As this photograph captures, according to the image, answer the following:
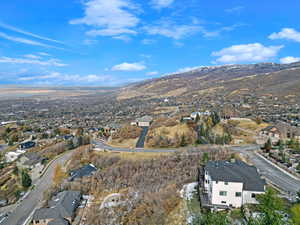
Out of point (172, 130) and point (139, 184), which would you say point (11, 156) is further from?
point (172, 130)

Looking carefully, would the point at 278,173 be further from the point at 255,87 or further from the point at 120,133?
the point at 255,87

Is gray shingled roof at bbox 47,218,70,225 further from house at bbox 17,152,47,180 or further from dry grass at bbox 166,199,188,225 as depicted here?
house at bbox 17,152,47,180

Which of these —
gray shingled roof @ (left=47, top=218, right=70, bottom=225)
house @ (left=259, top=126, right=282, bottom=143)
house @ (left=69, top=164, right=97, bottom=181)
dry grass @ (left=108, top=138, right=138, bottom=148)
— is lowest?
gray shingled roof @ (left=47, top=218, right=70, bottom=225)

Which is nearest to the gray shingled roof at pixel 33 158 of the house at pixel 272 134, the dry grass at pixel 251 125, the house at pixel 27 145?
the house at pixel 27 145

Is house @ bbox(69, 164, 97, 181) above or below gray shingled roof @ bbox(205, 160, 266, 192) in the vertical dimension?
below

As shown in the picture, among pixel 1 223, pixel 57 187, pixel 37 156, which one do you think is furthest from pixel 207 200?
pixel 37 156

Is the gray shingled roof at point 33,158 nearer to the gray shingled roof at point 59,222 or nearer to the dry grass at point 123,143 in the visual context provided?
the dry grass at point 123,143

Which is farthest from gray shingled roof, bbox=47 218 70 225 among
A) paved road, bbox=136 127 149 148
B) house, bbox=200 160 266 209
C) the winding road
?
paved road, bbox=136 127 149 148
